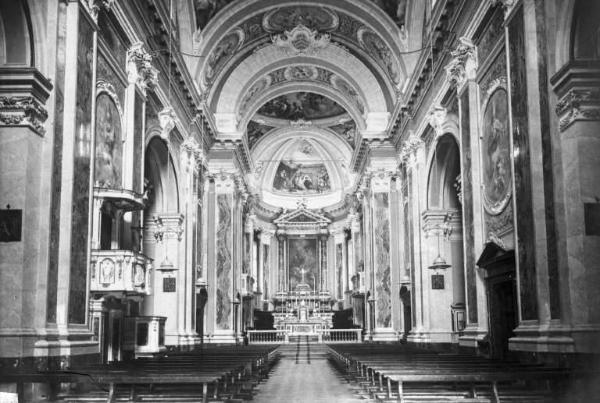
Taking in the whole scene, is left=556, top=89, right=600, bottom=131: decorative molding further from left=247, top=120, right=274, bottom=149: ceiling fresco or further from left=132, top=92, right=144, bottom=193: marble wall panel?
left=247, top=120, right=274, bottom=149: ceiling fresco

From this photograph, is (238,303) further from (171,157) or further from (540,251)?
(540,251)

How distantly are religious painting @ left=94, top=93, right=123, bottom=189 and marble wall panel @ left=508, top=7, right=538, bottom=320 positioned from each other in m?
7.46

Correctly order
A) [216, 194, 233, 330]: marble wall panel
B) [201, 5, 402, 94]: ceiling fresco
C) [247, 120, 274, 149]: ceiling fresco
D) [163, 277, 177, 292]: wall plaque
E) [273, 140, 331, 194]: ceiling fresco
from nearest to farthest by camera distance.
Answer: [163, 277, 177, 292]: wall plaque
[201, 5, 402, 94]: ceiling fresco
[216, 194, 233, 330]: marble wall panel
[247, 120, 274, 149]: ceiling fresco
[273, 140, 331, 194]: ceiling fresco

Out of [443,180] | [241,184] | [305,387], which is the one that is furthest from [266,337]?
[305,387]

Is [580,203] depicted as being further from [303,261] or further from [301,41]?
[303,261]

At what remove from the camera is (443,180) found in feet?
68.4

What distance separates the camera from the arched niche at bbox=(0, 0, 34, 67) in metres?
10.3

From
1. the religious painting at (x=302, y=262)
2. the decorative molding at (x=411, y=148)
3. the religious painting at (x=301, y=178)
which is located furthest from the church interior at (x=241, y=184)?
the religious painting at (x=302, y=262)

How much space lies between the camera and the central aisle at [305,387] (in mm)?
11312

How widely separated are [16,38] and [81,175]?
2366 millimetres

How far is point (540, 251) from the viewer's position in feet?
35.6

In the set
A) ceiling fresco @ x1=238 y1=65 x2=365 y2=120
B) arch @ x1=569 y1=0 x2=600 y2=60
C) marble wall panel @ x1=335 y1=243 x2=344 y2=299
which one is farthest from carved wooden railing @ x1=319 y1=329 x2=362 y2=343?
arch @ x1=569 y1=0 x2=600 y2=60

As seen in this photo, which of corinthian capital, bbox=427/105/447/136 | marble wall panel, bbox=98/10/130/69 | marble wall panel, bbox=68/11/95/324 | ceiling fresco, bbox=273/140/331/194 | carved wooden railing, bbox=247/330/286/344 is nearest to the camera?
marble wall panel, bbox=68/11/95/324

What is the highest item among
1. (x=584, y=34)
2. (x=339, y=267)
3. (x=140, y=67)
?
(x=140, y=67)
